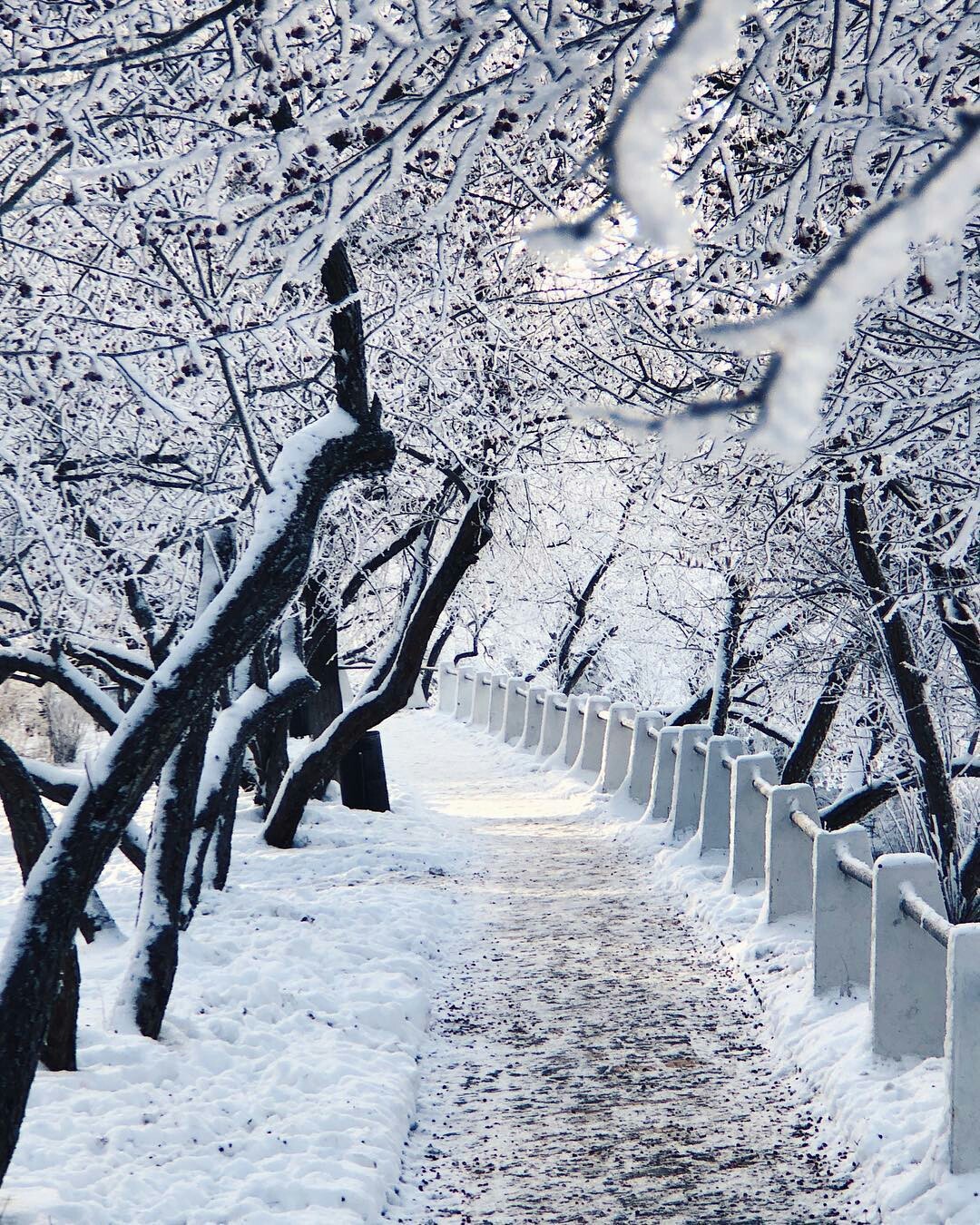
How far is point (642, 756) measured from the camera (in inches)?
583

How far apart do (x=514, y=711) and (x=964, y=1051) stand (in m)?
18.0

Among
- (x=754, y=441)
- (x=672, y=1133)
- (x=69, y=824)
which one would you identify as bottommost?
(x=672, y=1133)

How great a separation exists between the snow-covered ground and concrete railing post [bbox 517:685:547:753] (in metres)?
9.56

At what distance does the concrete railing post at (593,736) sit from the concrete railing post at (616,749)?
0.81 metres

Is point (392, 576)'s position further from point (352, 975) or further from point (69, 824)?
point (69, 824)

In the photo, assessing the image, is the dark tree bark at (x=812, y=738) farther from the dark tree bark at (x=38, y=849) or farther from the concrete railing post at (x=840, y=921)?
the dark tree bark at (x=38, y=849)

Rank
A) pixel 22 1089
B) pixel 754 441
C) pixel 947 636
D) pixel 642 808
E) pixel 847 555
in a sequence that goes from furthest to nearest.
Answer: pixel 642 808 < pixel 847 555 < pixel 947 636 < pixel 22 1089 < pixel 754 441

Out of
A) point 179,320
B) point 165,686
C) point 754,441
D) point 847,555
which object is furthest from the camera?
point 847,555

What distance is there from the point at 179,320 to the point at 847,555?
6.61 meters

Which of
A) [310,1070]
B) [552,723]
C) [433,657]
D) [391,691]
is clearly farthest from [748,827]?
[433,657]

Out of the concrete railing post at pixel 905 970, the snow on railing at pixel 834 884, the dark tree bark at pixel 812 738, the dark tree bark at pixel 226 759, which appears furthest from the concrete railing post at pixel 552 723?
the concrete railing post at pixel 905 970

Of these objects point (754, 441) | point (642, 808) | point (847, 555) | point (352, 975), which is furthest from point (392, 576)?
point (754, 441)

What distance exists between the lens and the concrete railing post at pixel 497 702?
24219mm

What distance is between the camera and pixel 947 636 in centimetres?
1046
